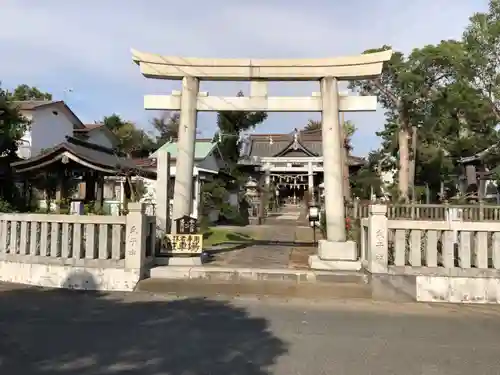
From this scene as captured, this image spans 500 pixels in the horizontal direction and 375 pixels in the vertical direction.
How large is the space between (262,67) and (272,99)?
0.76 metres

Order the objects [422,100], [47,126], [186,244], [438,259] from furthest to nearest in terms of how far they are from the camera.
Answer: [47,126] → [422,100] → [186,244] → [438,259]

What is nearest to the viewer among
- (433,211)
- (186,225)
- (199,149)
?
(186,225)

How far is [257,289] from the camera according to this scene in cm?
917

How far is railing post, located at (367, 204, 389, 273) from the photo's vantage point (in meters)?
8.83

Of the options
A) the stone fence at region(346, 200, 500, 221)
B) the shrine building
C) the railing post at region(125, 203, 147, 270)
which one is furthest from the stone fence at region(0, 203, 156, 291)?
the shrine building

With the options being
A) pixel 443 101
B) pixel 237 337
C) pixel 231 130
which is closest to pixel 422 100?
pixel 443 101

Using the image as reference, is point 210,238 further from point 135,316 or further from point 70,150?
point 135,316

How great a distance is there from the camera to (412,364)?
5.21 m

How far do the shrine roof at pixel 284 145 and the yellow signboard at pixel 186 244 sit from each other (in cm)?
3289

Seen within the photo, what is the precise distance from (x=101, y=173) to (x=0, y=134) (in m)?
4.17

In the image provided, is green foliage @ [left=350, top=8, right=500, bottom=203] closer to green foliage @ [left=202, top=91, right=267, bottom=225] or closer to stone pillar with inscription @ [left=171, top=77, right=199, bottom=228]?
green foliage @ [left=202, top=91, right=267, bottom=225]

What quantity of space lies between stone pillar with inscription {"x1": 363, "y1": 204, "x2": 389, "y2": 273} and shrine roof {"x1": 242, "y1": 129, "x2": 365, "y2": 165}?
34524mm

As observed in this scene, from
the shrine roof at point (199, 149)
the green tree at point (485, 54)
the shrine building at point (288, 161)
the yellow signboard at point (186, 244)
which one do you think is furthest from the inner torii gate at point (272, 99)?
the shrine building at point (288, 161)

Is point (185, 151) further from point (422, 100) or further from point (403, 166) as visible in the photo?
point (422, 100)
